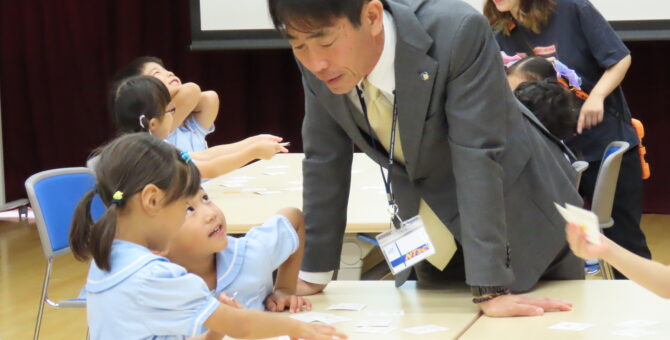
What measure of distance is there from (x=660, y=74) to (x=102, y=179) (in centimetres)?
547

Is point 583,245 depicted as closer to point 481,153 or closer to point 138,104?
point 481,153

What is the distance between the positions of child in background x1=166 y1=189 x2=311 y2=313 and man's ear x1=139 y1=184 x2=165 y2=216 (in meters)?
0.14

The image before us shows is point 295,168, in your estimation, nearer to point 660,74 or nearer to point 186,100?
point 186,100

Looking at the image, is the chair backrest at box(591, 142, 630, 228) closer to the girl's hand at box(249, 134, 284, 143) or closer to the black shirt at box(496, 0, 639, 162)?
the black shirt at box(496, 0, 639, 162)

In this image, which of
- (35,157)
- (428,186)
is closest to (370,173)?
(428,186)

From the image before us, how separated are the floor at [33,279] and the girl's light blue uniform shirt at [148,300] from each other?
8.33 ft

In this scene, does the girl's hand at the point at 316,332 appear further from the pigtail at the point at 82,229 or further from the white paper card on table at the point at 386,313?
the pigtail at the point at 82,229

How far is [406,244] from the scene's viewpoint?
77.1 inches

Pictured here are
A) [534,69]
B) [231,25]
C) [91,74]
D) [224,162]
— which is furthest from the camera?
[91,74]

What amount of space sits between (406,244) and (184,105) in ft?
8.54

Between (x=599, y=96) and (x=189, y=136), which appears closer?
(x=599, y=96)

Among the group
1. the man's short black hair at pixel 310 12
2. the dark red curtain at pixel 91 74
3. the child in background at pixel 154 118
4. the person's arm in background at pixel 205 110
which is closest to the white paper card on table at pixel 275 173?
the child in background at pixel 154 118

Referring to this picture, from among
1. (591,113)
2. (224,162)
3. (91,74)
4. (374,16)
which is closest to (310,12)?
(374,16)

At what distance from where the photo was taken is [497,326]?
179cm
